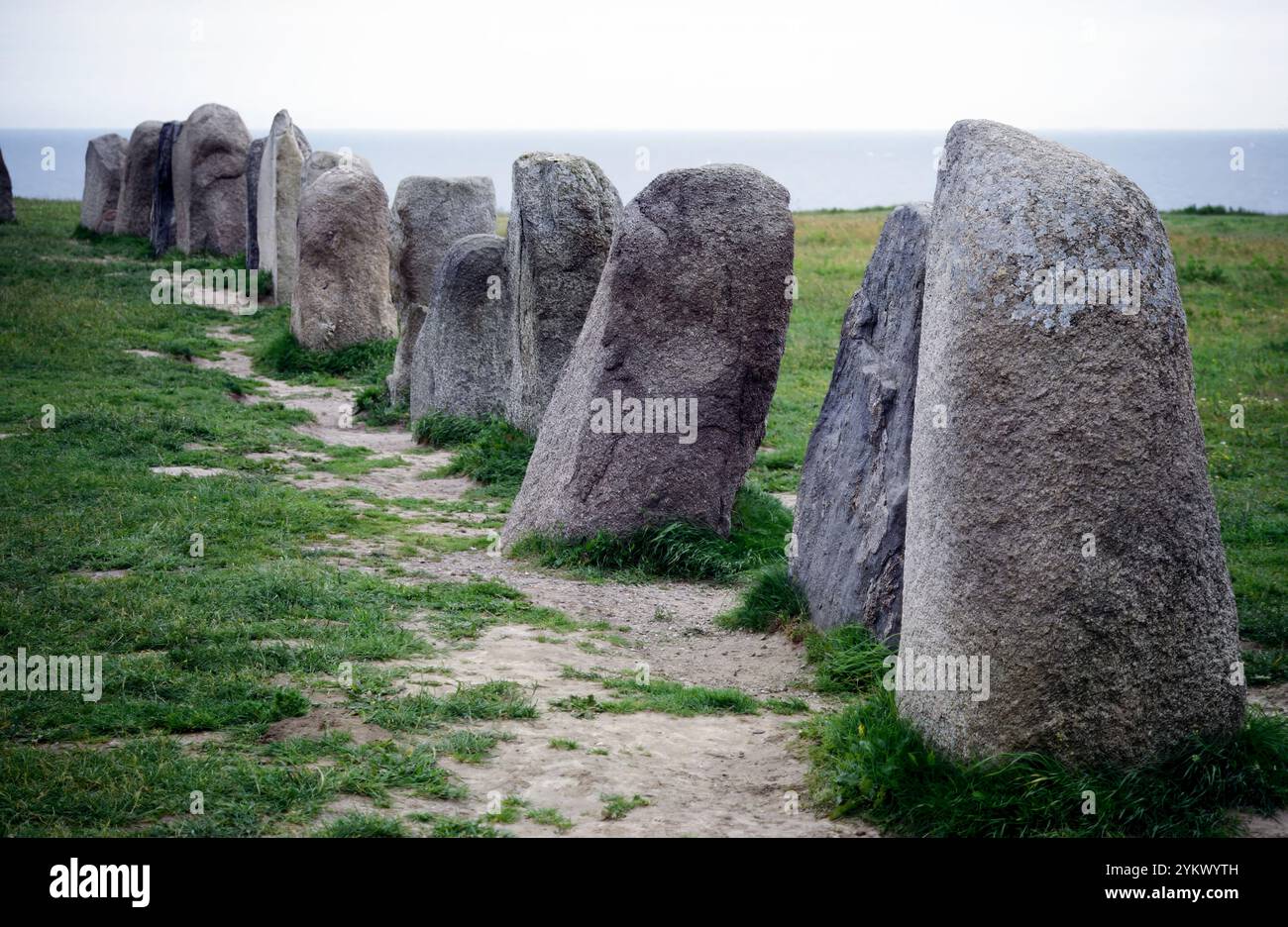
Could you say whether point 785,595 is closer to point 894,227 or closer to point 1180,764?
point 894,227

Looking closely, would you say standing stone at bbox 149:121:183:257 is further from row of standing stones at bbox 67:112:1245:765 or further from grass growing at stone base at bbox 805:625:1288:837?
grass growing at stone base at bbox 805:625:1288:837

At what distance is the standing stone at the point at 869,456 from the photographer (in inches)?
267

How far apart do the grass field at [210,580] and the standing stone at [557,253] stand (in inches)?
90.2

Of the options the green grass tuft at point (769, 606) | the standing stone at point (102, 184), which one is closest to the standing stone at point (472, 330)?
the green grass tuft at point (769, 606)

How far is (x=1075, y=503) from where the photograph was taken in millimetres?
4902

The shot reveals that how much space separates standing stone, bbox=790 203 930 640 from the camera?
22.2 feet

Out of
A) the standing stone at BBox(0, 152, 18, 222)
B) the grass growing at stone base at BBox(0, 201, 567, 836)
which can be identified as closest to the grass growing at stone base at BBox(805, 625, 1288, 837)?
the grass growing at stone base at BBox(0, 201, 567, 836)

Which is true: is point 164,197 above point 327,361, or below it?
above

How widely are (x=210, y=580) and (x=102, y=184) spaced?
80.5ft

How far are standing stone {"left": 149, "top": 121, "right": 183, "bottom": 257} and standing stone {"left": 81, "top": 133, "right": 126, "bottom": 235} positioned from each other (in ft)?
10.8

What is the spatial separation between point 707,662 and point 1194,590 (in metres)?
3.00

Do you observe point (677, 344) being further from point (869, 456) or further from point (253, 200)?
point (253, 200)

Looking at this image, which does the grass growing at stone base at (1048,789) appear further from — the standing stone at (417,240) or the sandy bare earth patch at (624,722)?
the standing stone at (417,240)

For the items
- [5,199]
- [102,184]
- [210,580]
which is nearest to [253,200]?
[102,184]
